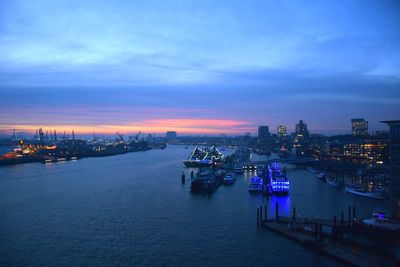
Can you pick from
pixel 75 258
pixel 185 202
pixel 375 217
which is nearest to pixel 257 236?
pixel 375 217

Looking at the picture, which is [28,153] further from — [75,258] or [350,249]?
[350,249]

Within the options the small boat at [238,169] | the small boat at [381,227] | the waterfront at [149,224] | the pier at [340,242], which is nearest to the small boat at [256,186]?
the waterfront at [149,224]

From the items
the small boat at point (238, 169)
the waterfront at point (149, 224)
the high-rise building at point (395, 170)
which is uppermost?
the high-rise building at point (395, 170)

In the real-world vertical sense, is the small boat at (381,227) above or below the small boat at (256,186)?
above

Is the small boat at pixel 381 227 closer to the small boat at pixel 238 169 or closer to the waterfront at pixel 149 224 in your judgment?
the waterfront at pixel 149 224

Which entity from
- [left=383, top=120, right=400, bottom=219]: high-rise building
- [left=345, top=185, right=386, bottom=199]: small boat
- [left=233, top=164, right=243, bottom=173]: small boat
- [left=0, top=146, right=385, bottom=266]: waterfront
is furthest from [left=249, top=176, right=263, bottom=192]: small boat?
[left=233, top=164, right=243, bottom=173]: small boat

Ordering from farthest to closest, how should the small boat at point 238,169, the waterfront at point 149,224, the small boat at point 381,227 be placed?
the small boat at point 238,169 → the waterfront at point 149,224 → the small boat at point 381,227

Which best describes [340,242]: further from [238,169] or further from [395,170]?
[238,169]
